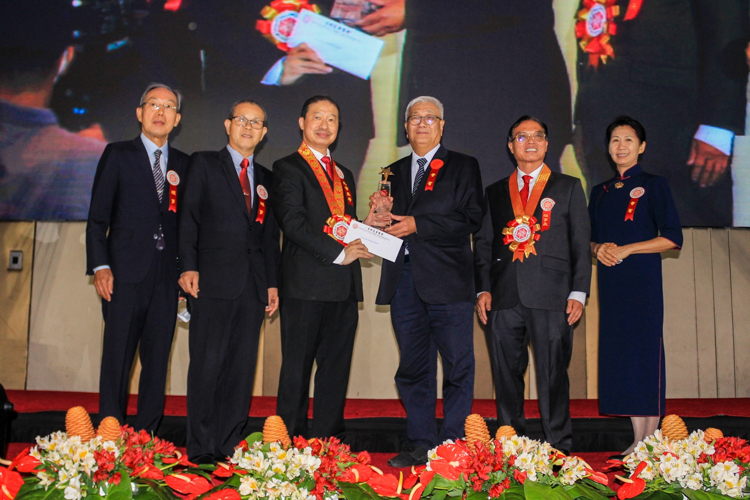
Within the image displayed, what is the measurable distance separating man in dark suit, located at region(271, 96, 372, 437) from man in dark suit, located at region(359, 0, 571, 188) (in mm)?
1725

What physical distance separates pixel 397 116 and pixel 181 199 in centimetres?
200

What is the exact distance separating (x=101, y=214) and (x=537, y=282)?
199cm

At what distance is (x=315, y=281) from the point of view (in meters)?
2.58

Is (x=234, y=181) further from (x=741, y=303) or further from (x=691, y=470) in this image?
(x=741, y=303)

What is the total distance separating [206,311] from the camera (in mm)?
2605

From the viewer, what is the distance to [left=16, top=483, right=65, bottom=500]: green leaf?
1.20m

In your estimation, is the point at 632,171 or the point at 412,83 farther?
the point at 412,83

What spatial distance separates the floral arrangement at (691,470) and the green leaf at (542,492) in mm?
203

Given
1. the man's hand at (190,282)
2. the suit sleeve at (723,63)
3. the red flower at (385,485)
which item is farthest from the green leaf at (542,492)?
the suit sleeve at (723,63)

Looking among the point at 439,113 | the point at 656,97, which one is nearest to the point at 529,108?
the point at 656,97

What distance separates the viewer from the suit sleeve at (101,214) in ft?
8.66

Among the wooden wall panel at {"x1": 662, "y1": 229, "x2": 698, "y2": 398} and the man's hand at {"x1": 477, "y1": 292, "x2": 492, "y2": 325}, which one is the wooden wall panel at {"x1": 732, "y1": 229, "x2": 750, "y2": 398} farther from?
the man's hand at {"x1": 477, "y1": 292, "x2": 492, "y2": 325}

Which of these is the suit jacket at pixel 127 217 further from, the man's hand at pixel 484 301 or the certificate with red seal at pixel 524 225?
the certificate with red seal at pixel 524 225

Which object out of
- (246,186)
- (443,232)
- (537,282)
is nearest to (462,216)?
(443,232)
